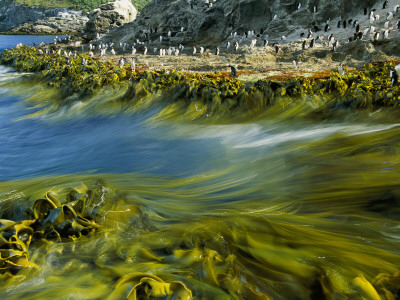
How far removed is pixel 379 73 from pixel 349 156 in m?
4.98

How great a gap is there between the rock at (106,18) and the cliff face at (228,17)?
36.5 ft

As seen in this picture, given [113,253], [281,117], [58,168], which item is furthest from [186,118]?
[113,253]

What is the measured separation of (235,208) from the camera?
10.8 ft

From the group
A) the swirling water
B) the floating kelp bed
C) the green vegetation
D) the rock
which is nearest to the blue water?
the swirling water

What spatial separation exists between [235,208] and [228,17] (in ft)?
68.0

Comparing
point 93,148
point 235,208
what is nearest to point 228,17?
point 93,148

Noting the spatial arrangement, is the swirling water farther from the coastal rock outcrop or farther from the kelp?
the coastal rock outcrop

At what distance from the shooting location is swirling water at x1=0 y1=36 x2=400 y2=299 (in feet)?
6.89

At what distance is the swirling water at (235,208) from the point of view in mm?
2102

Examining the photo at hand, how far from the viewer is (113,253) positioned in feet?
8.32

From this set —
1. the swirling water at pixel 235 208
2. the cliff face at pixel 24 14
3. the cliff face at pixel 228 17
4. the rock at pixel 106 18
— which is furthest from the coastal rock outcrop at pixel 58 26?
the swirling water at pixel 235 208

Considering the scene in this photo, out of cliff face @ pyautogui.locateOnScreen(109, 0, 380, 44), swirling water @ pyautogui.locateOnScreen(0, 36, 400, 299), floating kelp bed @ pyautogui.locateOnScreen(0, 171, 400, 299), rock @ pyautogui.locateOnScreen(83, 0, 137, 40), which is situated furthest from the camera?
rock @ pyautogui.locateOnScreen(83, 0, 137, 40)

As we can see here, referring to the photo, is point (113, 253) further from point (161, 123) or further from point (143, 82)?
point (143, 82)

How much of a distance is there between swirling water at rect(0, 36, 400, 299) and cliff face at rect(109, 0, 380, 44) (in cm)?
1476
